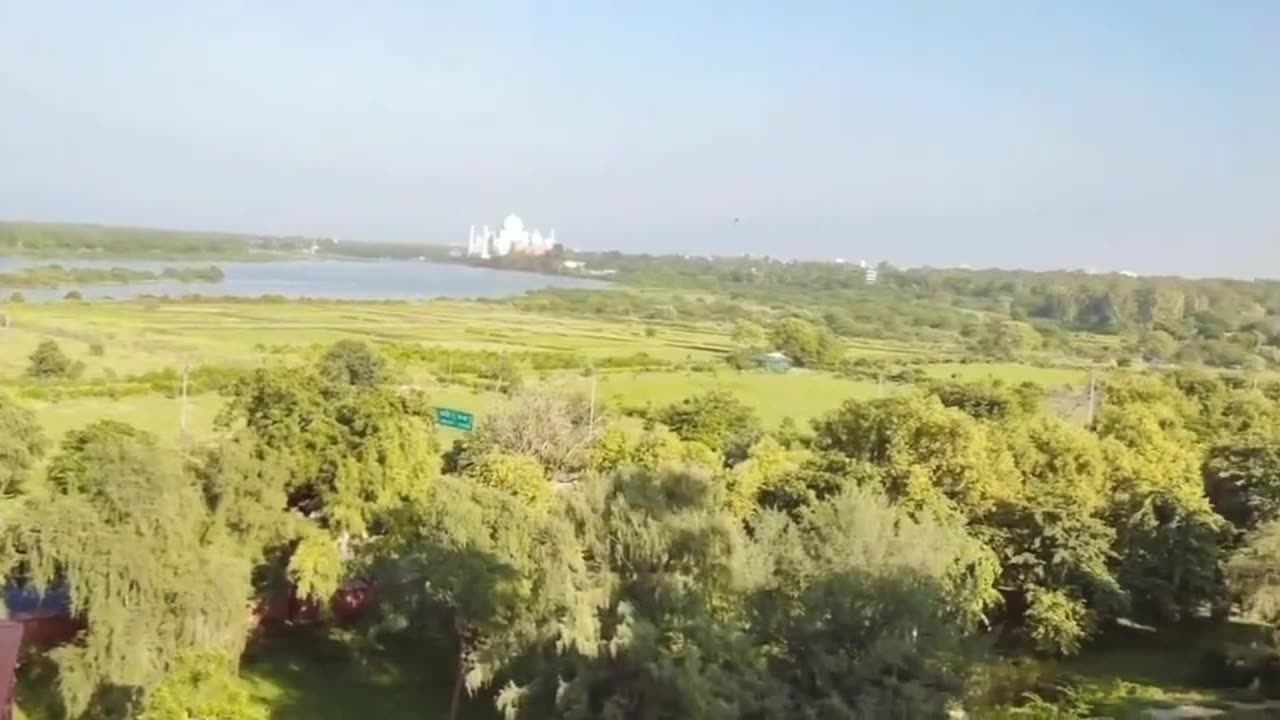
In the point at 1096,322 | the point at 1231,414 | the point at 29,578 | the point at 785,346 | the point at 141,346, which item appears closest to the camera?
the point at 29,578

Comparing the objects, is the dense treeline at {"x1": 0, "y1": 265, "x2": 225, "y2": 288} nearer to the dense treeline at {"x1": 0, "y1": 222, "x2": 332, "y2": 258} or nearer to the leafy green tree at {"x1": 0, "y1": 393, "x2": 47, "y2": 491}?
the dense treeline at {"x1": 0, "y1": 222, "x2": 332, "y2": 258}

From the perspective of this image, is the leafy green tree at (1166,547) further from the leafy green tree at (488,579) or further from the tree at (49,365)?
the tree at (49,365)

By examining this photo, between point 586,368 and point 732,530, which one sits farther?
point 586,368

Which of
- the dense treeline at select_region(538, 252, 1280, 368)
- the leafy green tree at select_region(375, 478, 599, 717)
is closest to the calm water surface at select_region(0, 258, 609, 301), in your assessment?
the dense treeline at select_region(538, 252, 1280, 368)

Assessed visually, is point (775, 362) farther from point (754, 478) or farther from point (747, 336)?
point (754, 478)

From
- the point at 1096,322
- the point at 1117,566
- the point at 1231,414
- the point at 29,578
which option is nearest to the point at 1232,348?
the point at 1096,322

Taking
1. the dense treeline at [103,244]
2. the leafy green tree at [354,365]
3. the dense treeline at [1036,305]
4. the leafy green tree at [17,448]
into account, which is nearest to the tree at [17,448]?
the leafy green tree at [17,448]

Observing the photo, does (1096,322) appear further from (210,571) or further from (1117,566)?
(210,571)

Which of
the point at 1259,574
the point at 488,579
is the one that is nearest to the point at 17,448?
the point at 488,579
